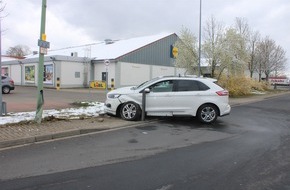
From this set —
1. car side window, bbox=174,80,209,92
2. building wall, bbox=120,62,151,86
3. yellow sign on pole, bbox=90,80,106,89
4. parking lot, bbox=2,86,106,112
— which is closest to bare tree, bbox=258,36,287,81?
building wall, bbox=120,62,151,86

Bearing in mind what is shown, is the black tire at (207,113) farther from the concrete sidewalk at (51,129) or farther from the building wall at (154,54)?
the building wall at (154,54)

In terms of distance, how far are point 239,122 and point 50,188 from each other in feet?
28.2

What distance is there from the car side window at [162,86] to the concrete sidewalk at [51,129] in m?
1.30

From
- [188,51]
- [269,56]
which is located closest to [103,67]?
[188,51]

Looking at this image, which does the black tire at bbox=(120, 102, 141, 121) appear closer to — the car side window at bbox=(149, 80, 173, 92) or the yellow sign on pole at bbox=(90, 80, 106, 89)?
the car side window at bbox=(149, 80, 173, 92)

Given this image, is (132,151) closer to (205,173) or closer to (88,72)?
(205,173)

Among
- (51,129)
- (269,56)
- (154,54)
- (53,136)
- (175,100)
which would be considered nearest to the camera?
(53,136)

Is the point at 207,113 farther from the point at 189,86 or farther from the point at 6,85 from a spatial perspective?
the point at 6,85

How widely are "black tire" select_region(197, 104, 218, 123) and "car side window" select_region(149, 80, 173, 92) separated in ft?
4.35

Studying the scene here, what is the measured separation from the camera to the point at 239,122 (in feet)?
38.5

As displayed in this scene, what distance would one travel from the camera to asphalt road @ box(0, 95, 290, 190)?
4.98 meters

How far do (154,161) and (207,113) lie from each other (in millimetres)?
5320

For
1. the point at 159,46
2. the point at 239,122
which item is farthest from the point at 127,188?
the point at 159,46

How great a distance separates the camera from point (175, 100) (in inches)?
432
